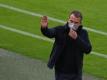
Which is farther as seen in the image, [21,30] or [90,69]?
[21,30]

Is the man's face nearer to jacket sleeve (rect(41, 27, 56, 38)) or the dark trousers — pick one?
jacket sleeve (rect(41, 27, 56, 38))

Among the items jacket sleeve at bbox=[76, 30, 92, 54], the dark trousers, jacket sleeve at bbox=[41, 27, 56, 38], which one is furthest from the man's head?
the dark trousers

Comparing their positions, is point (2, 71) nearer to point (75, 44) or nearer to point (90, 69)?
point (90, 69)

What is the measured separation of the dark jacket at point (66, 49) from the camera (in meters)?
9.95

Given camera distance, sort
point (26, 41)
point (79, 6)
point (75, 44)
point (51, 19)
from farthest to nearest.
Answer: point (79, 6) → point (51, 19) → point (26, 41) → point (75, 44)

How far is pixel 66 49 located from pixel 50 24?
25.6 feet

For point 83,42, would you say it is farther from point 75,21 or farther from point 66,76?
point 66,76

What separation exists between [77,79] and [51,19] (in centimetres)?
829

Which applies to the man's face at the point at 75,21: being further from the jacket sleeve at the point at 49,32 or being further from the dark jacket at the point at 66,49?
the jacket sleeve at the point at 49,32

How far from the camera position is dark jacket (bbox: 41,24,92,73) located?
32.7ft

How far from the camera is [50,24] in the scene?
1784 centimetres

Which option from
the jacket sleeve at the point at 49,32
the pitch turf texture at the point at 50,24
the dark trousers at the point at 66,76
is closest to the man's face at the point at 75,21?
the jacket sleeve at the point at 49,32

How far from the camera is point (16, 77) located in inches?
520

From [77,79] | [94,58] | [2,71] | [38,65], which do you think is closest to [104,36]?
[94,58]
